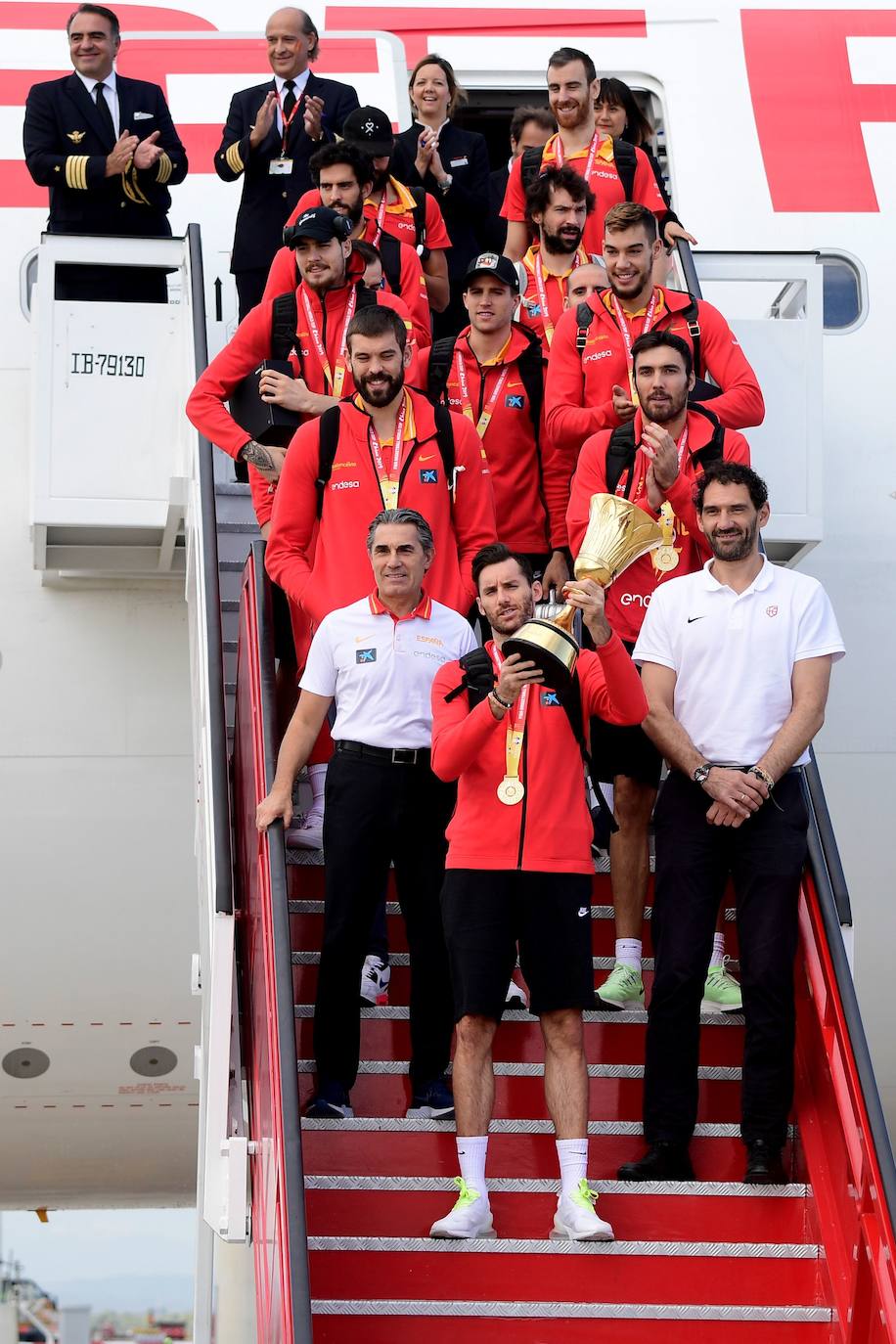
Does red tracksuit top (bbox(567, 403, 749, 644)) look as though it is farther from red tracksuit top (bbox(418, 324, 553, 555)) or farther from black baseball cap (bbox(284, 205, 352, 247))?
black baseball cap (bbox(284, 205, 352, 247))

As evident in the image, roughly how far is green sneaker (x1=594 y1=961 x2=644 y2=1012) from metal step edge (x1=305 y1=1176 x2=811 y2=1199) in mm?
647

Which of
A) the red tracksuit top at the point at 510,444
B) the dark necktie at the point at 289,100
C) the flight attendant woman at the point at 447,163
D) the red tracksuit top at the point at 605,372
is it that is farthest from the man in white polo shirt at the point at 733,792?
the dark necktie at the point at 289,100

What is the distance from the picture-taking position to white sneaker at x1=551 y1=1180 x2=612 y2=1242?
15.6 ft

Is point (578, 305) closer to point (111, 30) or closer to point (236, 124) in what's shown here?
point (236, 124)

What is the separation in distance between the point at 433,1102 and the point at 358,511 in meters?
1.80

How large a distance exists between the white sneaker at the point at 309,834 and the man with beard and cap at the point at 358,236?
1.91 m

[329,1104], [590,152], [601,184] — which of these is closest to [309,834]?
[329,1104]

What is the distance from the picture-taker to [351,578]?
5688mm

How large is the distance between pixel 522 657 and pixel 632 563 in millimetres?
1355

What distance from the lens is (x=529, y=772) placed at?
4961 millimetres

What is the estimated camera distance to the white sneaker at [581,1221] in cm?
474

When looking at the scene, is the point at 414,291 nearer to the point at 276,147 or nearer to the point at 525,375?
the point at 525,375

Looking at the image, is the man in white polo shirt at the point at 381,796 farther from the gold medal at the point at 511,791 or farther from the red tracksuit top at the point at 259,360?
the red tracksuit top at the point at 259,360

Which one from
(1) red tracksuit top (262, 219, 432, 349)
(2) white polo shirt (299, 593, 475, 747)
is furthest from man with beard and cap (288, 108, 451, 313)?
(2) white polo shirt (299, 593, 475, 747)
